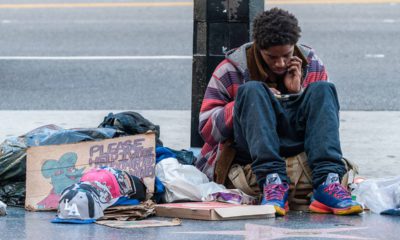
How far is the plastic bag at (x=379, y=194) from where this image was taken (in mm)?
5211

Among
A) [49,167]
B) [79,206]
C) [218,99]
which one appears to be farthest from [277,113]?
[49,167]

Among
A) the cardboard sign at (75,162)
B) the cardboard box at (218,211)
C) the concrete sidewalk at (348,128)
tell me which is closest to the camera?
the cardboard box at (218,211)

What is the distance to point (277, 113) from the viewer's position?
516 centimetres

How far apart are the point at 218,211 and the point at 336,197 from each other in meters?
0.60

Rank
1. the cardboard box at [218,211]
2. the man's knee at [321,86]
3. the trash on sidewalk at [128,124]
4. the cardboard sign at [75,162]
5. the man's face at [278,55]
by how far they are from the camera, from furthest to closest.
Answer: the trash on sidewalk at [128,124] < the cardboard sign at [75,162] < the man's face at [278,55] < the man's knee at [321,86] < the cardboard box at [218,211]

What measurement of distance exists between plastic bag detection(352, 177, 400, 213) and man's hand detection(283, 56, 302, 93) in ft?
2.11

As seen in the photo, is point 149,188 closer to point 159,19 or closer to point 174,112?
point 174,112

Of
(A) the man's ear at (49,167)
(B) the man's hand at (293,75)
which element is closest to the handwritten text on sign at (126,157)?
(A) the man's ear at (49,167)

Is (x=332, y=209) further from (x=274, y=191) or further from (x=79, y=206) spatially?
(x=79, y=206)

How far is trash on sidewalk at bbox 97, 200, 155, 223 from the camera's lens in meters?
4.93

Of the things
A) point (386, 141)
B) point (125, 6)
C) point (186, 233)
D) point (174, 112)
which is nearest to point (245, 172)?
point (186, 233)

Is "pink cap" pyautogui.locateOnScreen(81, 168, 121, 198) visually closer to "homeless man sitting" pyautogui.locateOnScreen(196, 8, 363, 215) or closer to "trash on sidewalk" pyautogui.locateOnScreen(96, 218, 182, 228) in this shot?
"trash on sidewalk" pyautogui.locateOnScreen(96, 218, 182, 228)

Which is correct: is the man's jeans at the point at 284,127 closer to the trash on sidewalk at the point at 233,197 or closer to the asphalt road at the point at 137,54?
the trash on sidewalk at the point at 233,197

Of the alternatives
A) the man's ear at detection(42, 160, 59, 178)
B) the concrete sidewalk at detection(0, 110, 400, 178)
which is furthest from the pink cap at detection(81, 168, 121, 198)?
the concrete sidewalk at detection(0, 110, 400, 178)
